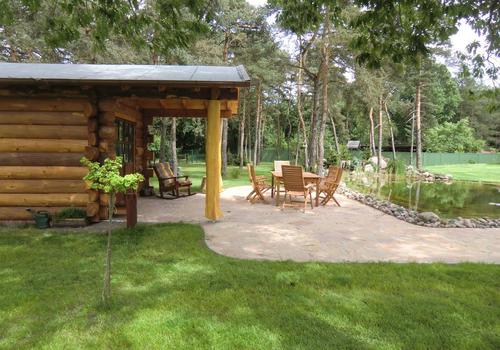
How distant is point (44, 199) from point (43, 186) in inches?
9.5

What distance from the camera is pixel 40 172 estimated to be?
6.66m

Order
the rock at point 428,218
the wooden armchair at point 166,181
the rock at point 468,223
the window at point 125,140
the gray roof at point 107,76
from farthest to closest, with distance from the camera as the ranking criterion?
the wooden armchair at point 166,181
the window at point 125,140
the rock at point 428,218
the rock at point 468,223
the gray roof at point 107,76

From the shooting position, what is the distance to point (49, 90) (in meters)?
6.43

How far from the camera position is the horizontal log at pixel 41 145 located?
21.8 feet

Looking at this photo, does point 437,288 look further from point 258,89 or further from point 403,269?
point 258,89

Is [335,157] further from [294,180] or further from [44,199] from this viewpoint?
[44,199]

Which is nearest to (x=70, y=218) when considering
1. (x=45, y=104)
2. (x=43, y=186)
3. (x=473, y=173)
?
(x=43, y=186)

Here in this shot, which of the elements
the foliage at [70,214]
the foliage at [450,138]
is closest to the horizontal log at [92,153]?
the foliage at [70,214]

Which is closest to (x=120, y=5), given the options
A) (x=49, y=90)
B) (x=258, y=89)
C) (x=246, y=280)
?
(x=49, y=90)

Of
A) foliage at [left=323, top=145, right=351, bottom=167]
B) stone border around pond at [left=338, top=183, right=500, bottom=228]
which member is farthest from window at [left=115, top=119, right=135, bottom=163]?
foliage at [left=323, top=145, right=351, bottom=167]

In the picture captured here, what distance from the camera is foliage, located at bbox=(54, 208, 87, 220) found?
649cm

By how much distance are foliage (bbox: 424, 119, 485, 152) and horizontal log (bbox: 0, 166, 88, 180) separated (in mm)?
42783

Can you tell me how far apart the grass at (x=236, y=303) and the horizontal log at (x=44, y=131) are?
8.21 ft

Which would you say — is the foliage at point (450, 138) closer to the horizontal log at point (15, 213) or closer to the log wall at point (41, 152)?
the log wall at point (41, 152)
